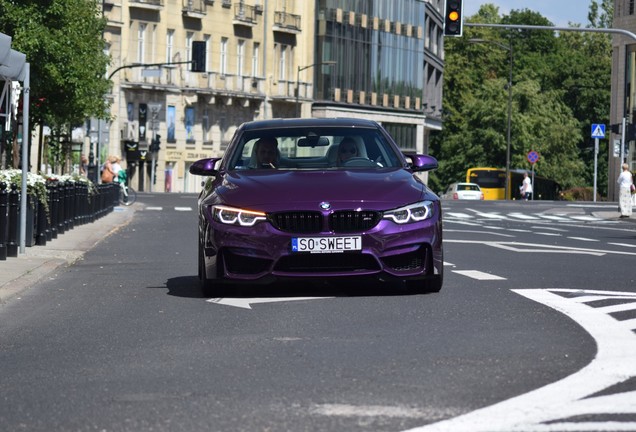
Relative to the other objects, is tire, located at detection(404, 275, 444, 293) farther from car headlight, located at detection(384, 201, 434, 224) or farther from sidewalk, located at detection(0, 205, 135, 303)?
sidewalk, located at detection(0, 205, 135, 303)

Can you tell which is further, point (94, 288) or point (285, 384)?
point (94, 288)

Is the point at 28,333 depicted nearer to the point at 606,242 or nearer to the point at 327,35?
the point at 606,242

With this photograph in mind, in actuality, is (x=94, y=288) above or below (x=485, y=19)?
below

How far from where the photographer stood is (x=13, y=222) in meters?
20.2

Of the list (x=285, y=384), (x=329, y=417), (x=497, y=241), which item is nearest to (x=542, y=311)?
(x=285, y=384)

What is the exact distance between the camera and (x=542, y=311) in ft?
38.1

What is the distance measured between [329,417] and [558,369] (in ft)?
6.07

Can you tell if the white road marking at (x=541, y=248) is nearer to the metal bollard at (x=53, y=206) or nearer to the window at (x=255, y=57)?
the metal bollard at (x=53, y=206)

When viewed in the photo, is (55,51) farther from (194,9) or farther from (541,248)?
(194,9)

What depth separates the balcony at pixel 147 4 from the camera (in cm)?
8588

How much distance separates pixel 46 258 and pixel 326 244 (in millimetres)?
7980

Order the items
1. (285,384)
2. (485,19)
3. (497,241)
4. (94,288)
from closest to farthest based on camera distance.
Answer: (285,384), (94,288), (497,241), (485,19)

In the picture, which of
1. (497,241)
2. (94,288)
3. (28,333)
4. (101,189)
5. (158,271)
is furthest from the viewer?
A: (101,189)

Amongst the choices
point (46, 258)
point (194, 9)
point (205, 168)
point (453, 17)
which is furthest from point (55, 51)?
point (194, 9)
